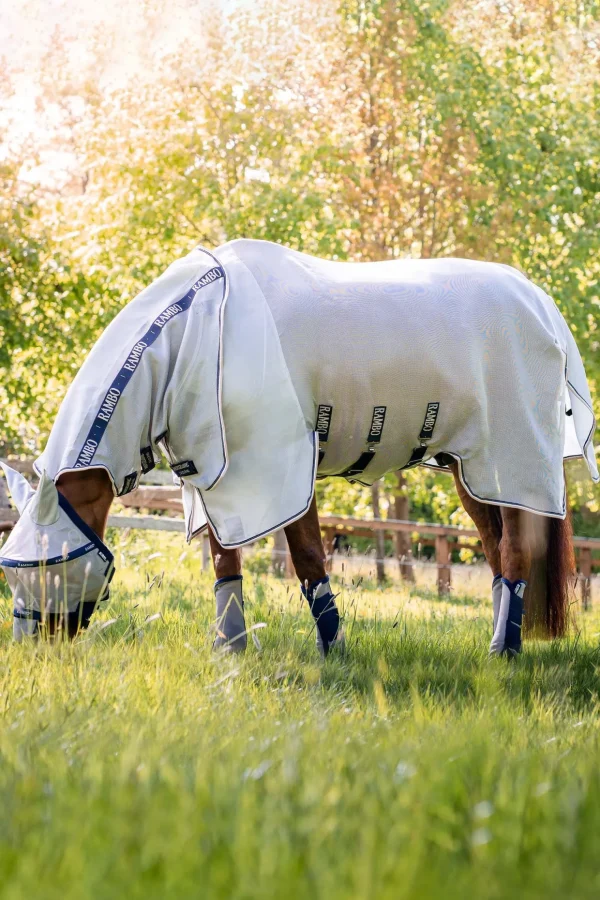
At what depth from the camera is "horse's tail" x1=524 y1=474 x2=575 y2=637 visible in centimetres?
459

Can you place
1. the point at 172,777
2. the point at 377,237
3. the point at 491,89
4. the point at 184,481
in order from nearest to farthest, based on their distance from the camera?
the point at 172,777 < the point at 184,481 < the point at 491,89 < the point at 377,237

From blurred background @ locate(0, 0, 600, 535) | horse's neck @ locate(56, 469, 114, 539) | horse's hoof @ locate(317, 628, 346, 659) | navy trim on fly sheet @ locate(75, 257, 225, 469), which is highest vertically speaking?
blurred background @ locate(0, 0, 600, 535)

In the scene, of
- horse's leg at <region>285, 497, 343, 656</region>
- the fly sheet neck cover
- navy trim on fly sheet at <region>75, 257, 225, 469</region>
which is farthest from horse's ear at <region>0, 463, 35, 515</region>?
horse's leg at <region>285, 497, 343, 656</region>

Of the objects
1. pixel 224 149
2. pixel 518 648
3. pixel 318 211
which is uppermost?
pixel 224 149

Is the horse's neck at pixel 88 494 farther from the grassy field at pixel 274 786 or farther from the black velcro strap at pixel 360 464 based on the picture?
the black velcro strap at pixel 360 464

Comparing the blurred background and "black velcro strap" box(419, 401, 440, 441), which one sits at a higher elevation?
the blurred background

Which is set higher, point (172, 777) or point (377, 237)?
point (377, 237)

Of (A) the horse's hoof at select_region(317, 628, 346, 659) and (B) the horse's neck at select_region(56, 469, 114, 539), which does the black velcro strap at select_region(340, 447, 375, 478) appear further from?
(B) the horse's neck at select_region(56, 469, 114, 539)

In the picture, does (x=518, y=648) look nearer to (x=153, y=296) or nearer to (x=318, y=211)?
(x=153, y=296)

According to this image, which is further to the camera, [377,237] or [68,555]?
[377,237]

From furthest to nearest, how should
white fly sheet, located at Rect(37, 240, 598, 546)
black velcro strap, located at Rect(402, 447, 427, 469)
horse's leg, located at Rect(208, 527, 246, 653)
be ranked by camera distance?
black velcro strap, located at Rect(402, 447, 427, 469), horse's leg, located at Rect(208, 527, 246, 653), white fly sheet, located at Rect(37, 240, 598, 546)

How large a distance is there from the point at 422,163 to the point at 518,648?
938cm

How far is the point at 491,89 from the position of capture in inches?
484

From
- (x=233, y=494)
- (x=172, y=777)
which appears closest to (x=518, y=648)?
(x=233, y=494)
